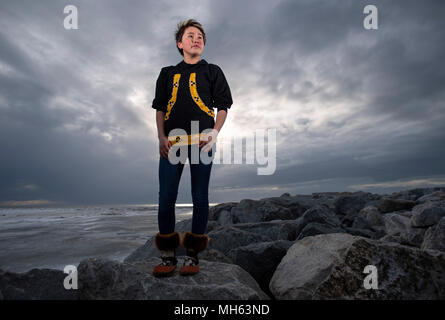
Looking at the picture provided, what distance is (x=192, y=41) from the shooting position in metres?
2.78

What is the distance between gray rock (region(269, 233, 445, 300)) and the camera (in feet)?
7.34

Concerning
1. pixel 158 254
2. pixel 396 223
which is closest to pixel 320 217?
pixel 396 223

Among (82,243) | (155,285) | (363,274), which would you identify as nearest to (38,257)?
(82,243)

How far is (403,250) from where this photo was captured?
2.42 m

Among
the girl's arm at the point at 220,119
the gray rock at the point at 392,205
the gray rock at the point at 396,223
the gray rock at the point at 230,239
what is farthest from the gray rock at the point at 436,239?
the gray rock at the point at 392,205

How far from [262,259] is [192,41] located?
2.84 meters

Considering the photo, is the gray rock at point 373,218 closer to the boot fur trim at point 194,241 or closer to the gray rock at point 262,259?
the gray rock at point 262,259

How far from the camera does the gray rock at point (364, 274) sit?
88.0 inches

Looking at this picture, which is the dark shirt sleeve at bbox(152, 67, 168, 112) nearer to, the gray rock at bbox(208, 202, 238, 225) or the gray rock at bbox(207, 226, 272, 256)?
the gray rock at bbox(207, 226, 272, 256)

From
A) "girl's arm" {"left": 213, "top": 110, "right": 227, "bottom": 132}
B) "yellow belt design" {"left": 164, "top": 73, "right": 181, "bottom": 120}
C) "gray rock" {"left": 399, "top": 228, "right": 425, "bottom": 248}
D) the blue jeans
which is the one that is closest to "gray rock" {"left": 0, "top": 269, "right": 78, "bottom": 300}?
the blue jeans

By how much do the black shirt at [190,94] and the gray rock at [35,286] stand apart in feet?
5.85

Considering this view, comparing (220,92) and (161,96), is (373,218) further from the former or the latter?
(161,96)
